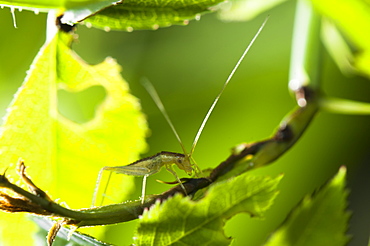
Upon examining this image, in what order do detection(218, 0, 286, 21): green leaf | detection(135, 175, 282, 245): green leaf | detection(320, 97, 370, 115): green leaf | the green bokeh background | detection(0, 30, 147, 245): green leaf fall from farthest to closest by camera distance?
the green bokeh background < detection(218, 0, 286, 21): green leaf < detection(320, 97, 370, 115): green leaf < detection(0, 30, 147, 245): green leaf < detection(135, 175, 282, 245): green leaf

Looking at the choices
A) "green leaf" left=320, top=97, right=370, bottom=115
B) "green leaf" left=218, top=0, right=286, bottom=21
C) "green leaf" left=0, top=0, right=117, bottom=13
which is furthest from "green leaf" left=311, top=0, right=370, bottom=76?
"green leaf" left=0, top=0, right=117, bottom=13

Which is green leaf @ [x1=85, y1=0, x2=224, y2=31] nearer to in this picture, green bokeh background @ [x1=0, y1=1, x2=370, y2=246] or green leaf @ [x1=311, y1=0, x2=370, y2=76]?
green leaf @ [x1=311, y1=0, x2=370, y2=76]

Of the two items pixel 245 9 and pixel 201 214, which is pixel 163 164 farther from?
pixel 245 9

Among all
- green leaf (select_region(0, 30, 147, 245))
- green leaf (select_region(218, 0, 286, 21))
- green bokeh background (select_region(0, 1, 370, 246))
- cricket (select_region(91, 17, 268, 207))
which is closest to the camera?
green leaf (select_region(0, 30, 147, 245))

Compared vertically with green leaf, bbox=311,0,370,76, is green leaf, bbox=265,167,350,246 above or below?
below

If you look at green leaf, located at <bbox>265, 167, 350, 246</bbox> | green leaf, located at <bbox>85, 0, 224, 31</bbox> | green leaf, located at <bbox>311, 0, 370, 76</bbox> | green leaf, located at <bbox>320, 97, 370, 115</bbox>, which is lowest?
green leaf, located at <bbox>265, 167, 350, 246</bbox>

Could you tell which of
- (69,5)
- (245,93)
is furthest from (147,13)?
(245,93)

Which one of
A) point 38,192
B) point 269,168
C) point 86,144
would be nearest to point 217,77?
point 269,168

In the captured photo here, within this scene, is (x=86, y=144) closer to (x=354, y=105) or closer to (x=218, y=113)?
(x=354, y=105)
